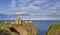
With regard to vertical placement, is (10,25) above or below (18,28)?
above

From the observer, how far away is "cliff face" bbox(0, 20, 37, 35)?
5.30 meters

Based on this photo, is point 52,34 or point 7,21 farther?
point 7,21

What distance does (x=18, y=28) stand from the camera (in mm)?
5738

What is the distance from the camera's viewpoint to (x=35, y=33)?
657 centimetres

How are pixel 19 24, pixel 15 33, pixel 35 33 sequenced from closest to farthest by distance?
1. pixel 15 33
2. pixel 19 24
3. pixel 35 33

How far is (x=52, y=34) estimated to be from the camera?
227 inches

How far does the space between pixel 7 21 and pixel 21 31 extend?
2.78ft

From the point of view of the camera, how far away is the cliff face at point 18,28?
5.30 meters

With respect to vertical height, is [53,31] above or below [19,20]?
below

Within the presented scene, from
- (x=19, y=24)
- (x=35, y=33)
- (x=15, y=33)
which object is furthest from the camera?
(x=35, y=33)

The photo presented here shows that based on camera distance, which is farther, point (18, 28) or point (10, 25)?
point (10, 25)

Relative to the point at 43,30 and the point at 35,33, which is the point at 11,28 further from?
the point at 43,30

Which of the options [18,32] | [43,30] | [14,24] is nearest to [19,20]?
[14,24]

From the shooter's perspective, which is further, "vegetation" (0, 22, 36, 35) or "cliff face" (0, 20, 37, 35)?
"cliff face" (0, 20, 37, 35)
